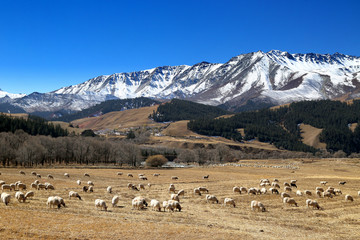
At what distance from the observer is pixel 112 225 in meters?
23.2

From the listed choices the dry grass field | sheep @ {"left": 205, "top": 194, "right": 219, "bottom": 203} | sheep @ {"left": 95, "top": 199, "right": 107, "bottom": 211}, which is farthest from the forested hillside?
sheep @ {"left": 205, "top": 194, "right": 219, "bottom": 203}

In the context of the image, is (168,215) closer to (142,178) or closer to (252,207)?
(252,207)

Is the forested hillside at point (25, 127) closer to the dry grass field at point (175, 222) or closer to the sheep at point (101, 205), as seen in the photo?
the dry grass field at point (175, 222)

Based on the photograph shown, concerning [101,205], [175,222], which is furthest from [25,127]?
[175,222]

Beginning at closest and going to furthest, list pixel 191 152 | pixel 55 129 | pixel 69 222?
1. pixel 69 222
2. pixel 191 152
3. pixel 55 129

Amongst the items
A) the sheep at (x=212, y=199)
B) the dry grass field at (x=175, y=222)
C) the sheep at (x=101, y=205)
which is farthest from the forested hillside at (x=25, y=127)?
the sheep at (x=212, y=199)

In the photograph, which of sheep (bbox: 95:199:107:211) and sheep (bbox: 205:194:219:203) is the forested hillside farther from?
sheep (bbox: 205:194:219:203)

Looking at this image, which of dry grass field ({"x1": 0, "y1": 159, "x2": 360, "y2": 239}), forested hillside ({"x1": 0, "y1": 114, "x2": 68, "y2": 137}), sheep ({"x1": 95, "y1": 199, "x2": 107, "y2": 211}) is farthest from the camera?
forested hillside ({"x1": 0, "y1": 114, "x2": 68, "y2": 137})

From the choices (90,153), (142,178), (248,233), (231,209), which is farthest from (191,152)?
(248,233)

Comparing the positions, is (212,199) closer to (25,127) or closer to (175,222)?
(175,222)

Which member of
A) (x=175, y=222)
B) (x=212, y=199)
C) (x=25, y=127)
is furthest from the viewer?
(x=25, y=127)

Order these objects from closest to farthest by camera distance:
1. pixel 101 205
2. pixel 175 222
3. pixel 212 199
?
pixel 175 222 → pixel 101 205 → pixel 212 199

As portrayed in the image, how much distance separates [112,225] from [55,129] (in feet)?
530

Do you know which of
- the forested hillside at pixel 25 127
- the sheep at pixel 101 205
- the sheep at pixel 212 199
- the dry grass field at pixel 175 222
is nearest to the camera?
the dry grass field at pixel 175 222
